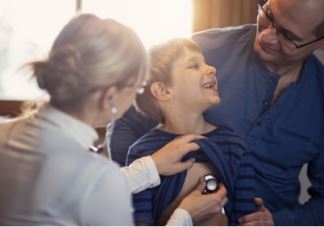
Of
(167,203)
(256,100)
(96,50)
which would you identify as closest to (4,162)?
(96,50)

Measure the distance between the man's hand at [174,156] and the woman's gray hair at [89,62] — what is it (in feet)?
1.12

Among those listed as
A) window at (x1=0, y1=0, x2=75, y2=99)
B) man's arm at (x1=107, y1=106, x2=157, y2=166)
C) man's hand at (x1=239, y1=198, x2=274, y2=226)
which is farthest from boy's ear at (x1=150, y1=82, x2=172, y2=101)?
window at (x1=0, y1=0, x2=75, y2=99)

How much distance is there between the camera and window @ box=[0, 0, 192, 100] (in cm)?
213

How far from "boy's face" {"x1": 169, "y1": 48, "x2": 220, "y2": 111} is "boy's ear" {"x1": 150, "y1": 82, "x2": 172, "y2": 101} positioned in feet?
0.04

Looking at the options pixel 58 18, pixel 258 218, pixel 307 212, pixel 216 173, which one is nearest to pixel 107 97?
pixel 216 173

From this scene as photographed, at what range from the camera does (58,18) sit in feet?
7.17

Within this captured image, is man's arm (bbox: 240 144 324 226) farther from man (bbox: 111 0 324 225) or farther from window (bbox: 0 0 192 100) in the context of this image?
window (bbox: 0 0 192 100)

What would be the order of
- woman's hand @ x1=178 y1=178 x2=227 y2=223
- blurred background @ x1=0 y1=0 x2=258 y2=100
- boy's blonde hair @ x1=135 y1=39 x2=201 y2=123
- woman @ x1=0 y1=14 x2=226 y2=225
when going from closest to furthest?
1. woman @ x1=0 y1=14 x2=226 y2=225
2. woman's hand @ x1=178 y1=178 x2=227 y2=223
3. boy's blonde hair @ x1=135 y1=39 x2=201 y2=123
4. blurred background @ x1=0 y1=0 x2=258 y2=100

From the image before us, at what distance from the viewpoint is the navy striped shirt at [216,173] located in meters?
1.13

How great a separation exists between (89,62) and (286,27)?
70 cm

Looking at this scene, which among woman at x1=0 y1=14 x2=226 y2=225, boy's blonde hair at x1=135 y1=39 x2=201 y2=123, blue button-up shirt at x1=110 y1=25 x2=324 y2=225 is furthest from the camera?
blue button-up shirt at x1=110 y1=25 x2=324 y2=225

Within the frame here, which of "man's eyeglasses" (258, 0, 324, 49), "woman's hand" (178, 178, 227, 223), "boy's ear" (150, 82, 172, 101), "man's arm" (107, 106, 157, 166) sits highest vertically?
"man's eyeglasses" (258, 0, 324, 49)

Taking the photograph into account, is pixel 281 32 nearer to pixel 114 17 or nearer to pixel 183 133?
pixel 183 133

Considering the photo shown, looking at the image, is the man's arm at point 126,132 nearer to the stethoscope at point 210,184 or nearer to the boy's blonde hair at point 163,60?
the boy's blonde hair at point 163,60
